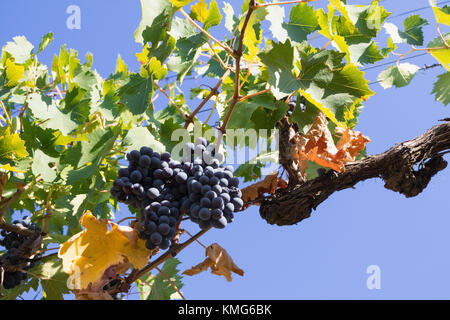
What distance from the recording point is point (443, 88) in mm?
2018

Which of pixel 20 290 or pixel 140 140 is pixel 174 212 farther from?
pixel 20 290

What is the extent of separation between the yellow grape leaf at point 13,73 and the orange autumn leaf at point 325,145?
3.76ft

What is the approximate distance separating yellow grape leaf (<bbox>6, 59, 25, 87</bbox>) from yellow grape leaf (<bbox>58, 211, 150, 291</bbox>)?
0.81 metres

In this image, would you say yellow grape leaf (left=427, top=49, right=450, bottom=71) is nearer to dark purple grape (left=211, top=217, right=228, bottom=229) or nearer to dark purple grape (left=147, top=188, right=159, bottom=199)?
dark purple grape (left=211, top=217, right=228, bottom=229)

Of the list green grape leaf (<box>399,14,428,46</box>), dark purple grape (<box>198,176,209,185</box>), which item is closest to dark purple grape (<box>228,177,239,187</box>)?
dark purple grape (<box>198,176,209,185</box>)

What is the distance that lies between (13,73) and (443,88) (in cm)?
180

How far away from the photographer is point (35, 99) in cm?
184

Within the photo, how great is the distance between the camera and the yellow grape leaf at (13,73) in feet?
6.11

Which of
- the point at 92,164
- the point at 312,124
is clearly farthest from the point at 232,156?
the point at 92,164
